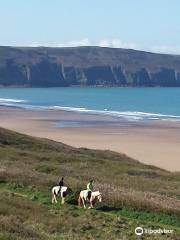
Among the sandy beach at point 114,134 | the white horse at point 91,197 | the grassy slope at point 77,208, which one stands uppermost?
the white horse at point 91,197

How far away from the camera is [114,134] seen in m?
66.6

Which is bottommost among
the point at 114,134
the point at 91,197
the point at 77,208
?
the point at 114,134

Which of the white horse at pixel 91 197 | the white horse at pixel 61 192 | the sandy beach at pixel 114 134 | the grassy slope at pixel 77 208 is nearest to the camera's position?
the grassy slope at pixel 77 208

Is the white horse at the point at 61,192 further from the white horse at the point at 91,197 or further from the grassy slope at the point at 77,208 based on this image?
the white horse at the point at 91,197

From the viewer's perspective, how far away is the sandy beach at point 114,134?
170 feet

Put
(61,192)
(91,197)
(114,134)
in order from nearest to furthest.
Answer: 1. (91,197)
2. (61,192)
3. (114,134)

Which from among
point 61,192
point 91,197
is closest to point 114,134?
point 61,192

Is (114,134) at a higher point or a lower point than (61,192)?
lower

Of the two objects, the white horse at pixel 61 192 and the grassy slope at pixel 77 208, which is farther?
the white horse at pixel 61 192

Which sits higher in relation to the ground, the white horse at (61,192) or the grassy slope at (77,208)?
the white horse at (61,192)

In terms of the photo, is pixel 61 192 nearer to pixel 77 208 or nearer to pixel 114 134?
pixel 77 208

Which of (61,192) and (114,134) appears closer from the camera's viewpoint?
(61,192)

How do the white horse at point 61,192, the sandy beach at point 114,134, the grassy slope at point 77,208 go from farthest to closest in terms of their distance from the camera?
→ the sandy beach at point 114,134 < the white horse at point 61,192 < the grassy slope at point 77,208

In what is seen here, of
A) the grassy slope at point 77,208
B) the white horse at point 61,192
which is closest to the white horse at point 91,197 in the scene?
the grassy slope at point 77,208
